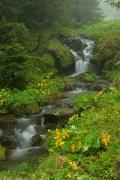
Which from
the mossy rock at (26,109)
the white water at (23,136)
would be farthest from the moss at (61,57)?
the white water at (23,136)

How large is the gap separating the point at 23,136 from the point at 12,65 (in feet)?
18.0

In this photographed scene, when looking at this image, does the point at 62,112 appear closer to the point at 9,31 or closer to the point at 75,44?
the point at 9,31

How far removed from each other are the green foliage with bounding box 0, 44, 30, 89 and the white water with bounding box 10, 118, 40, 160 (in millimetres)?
4029

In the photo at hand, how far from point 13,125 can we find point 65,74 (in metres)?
12.6

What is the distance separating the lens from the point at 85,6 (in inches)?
1865

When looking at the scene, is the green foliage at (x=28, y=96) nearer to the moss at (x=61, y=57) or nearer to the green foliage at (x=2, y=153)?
the green foliage at (x=2, y=153)

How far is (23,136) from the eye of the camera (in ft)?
54.6

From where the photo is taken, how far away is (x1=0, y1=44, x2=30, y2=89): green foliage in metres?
20.8

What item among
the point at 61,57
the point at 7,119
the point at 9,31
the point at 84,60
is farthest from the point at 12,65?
the point at 84,60

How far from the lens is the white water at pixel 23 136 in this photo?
48.3 ft


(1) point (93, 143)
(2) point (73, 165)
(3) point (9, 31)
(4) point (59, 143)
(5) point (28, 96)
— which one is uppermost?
(3) point (9, 31)

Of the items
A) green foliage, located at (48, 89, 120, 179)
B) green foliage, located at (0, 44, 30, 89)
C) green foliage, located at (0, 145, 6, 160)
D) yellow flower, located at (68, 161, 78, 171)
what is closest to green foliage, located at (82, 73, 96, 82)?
green foliage, located at (0, 44, 30, 89)

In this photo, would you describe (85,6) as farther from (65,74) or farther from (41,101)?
(41,101)

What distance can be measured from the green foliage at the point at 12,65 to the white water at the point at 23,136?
403cm
